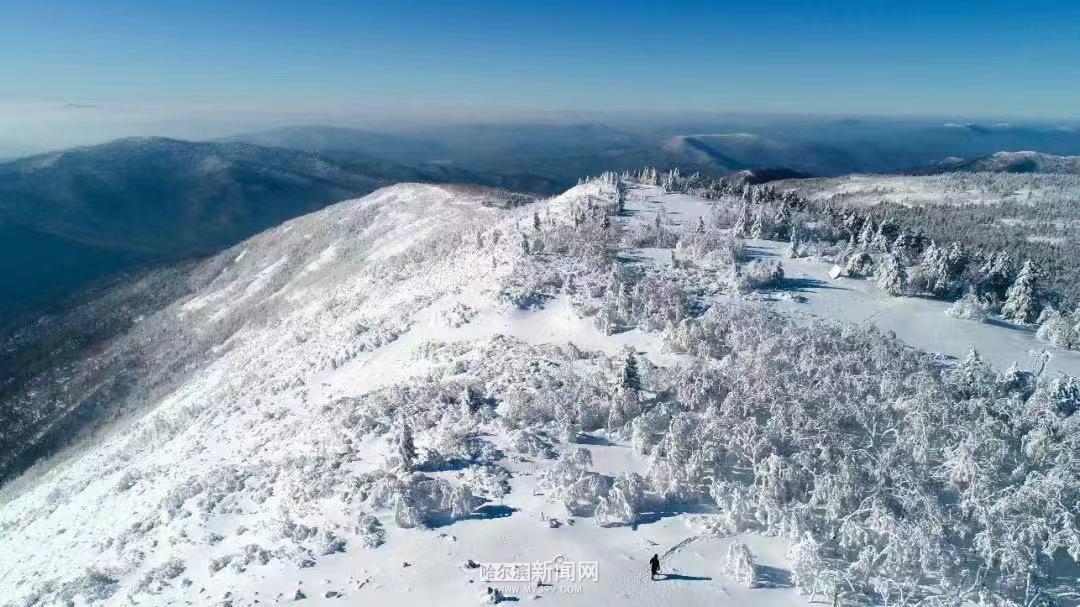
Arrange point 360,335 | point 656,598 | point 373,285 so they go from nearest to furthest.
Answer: point 656,598
point 360,335
point 373,285

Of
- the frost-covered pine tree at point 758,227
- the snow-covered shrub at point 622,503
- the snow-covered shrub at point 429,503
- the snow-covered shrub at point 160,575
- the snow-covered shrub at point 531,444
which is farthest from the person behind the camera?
the frost-covered pine tree at point 758,227

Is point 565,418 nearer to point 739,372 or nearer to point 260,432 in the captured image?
point 739,372

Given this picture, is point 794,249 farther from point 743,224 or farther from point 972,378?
point 972,378

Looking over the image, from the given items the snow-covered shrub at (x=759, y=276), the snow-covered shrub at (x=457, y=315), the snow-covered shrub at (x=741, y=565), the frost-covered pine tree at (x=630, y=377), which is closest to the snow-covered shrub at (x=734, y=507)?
the snow-covered shrub at (x=741, y=565)

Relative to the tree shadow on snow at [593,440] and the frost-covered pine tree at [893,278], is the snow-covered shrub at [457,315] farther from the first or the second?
the frost-covered pine tree at [893,278]

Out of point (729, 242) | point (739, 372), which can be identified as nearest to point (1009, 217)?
point (729, 242)

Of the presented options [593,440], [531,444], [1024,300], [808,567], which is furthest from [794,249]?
[808,567]

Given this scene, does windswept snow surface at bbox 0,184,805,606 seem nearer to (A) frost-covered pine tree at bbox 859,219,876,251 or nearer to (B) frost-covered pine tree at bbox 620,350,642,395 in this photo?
(B) frost-covered pine tree at bbox 620,350,642,395
